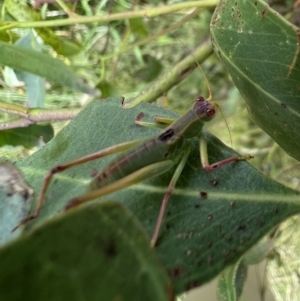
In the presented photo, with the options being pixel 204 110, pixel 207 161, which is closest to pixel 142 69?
pixel 204 110

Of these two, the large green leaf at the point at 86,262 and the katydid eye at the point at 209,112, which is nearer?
the large green leaf at the point at 86,262

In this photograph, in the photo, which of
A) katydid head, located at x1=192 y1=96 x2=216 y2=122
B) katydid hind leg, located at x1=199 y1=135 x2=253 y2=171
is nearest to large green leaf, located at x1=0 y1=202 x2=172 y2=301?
katydid hind leg, located at x1=199 y1=135 x2=253 y2=171

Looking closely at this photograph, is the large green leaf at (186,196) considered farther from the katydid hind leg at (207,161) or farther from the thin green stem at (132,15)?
the thin green stem at (132,15)

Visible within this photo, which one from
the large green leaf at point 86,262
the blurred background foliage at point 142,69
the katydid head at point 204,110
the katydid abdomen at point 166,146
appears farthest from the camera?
the blurred background foliage at point 142,69

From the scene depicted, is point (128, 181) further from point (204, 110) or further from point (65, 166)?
point (204, 110)

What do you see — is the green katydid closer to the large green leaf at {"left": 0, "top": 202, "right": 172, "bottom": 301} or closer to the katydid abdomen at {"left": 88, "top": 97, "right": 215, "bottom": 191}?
the katydid abdomen at {"left": 88, "top": 97, "right": 215, "bottom": 191}

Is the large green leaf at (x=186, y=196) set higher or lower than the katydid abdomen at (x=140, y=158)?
higher

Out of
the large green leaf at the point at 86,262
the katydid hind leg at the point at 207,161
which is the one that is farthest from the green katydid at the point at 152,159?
the large green leaf at the point at 86,262
